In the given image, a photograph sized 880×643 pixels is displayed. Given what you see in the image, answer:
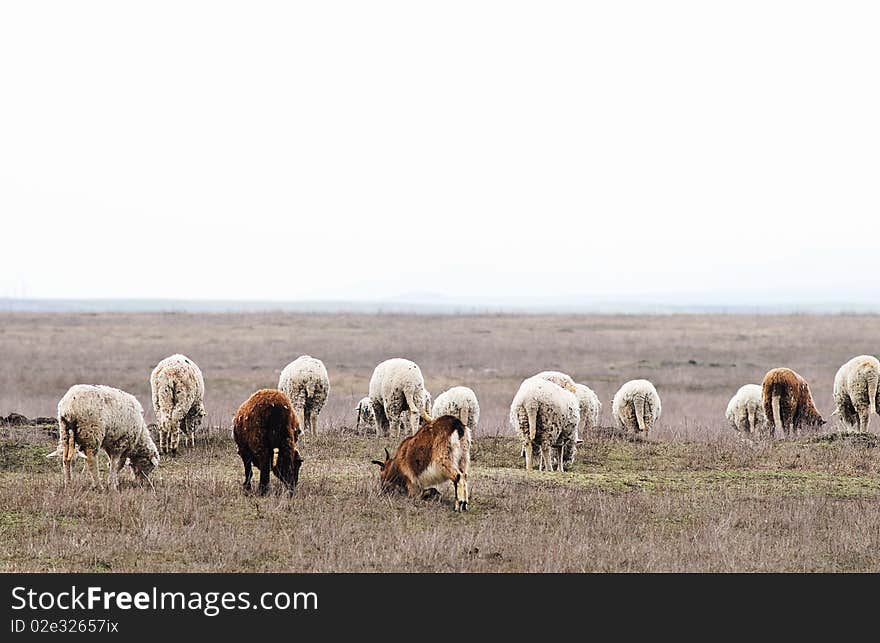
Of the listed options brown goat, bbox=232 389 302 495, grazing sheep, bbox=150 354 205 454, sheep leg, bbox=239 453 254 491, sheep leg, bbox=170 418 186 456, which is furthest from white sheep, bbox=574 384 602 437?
sheep leg, bbox=239 453 254 491

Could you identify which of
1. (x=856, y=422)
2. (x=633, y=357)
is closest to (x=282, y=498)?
(x=856, y=422)

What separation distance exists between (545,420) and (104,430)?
6.17m

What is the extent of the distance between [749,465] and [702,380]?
20041mm

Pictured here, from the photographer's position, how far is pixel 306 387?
1808cm

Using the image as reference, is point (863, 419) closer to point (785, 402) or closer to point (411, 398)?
point (785, 402)

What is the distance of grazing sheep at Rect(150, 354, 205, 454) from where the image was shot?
1576 centimetres

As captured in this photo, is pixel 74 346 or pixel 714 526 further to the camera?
pixel 74 346

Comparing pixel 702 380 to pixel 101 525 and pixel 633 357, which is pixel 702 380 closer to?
pixel 633 357

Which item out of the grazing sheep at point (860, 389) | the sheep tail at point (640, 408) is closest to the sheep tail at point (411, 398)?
the sheep tail at point (640, 408)

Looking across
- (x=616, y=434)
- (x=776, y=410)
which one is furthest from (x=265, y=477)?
(x=776, y=410)

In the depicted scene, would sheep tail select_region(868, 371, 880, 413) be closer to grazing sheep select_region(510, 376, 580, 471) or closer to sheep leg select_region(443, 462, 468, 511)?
grazing sheep select_region(510, 376, 580, 471)
